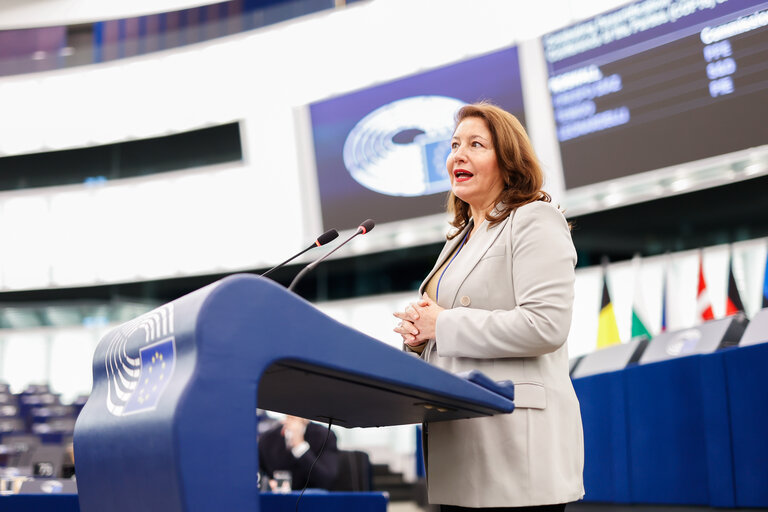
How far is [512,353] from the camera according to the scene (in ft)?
3.84

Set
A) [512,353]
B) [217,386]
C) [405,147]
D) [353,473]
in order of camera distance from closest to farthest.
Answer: [217,386] → [512,353] → [353,473] → [405,147]

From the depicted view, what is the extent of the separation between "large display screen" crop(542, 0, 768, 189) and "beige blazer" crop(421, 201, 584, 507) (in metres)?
4.92

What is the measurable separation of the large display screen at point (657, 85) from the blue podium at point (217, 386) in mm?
5271

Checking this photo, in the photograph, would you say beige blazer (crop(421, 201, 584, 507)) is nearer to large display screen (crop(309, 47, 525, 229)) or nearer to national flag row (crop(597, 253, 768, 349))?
national flag row (crop(597, 253, 768, 349))

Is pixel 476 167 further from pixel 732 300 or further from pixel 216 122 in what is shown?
pixel 216 122

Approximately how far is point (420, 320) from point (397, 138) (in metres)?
6.99

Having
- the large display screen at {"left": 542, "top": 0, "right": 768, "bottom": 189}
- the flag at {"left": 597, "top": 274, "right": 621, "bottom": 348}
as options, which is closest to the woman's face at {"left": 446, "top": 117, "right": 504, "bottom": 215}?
the large display screen at {"left": 542, "top": 0, "right": 768, "bottom": 189}

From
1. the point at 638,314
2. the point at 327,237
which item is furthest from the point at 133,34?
the point at 327,237

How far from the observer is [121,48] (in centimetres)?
1191

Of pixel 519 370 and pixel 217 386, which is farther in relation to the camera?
pixel 519 370

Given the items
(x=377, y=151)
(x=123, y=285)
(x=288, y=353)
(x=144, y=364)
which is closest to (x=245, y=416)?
(x=288, y=353)

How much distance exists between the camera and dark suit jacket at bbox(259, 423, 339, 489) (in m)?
4.19

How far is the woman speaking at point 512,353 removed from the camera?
3.82ft

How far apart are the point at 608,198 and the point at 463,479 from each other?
19.6 feet
